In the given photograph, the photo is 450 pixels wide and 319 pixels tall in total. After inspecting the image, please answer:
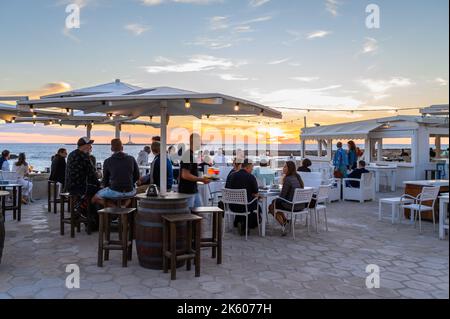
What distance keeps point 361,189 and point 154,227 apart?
769 centimetres

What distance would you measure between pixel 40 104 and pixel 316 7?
390 centimetres

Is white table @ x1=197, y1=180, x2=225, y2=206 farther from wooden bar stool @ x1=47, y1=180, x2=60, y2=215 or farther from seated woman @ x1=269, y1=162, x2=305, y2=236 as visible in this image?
wooden bar stool @ x1=47, y1=180, x2=60, y2=215

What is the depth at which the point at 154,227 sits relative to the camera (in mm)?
4730

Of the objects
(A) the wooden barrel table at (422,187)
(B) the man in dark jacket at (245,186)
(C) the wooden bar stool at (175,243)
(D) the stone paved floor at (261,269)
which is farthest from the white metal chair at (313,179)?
(C) the wooden bar stool at (175,243)

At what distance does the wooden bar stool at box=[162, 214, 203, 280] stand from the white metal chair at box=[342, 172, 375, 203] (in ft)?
23.9

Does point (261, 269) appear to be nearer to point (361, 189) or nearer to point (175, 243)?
point (175, 243)

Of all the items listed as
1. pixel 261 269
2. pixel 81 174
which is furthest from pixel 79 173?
pixel 261 269

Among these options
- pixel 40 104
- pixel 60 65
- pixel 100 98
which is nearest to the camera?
pixel 100 98

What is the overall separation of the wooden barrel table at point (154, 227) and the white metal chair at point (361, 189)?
7.35m

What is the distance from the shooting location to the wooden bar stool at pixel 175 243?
4.43 metres

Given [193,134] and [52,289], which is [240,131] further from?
[52,289]

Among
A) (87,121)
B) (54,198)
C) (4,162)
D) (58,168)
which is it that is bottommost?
(54,198)
